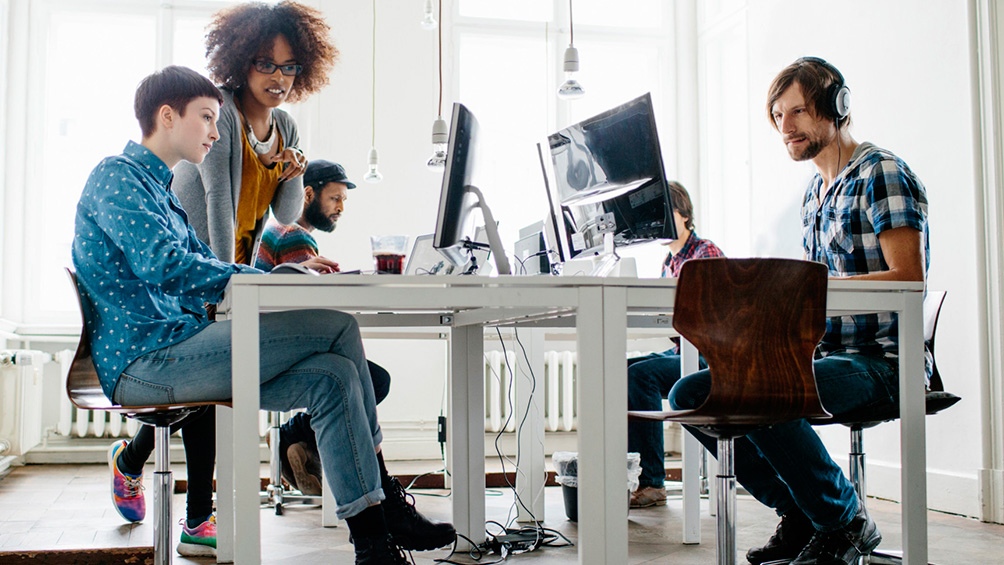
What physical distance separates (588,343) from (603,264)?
873 millimetres

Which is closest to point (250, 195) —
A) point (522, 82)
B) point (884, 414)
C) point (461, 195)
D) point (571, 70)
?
point (461, 195)

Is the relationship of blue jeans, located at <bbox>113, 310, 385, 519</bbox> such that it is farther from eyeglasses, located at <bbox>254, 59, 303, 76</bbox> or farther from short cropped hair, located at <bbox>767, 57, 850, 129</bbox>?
short cropped hair, located at <bbox>767, 57, 850, 129</bbox>

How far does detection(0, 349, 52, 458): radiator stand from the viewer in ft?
14.3

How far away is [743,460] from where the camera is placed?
230 cm

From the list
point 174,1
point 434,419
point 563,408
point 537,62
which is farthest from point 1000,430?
point 174,1

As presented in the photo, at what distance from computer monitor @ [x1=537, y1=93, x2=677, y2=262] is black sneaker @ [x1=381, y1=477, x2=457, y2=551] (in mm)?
817

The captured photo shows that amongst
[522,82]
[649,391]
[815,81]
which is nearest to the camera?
[815,81]

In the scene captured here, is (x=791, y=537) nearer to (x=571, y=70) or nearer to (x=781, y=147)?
(x=571, y=70)

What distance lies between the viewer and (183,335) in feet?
6.32

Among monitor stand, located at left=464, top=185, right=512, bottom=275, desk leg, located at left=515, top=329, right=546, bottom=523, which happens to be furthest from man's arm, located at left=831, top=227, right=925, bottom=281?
desk leg, located at left=515, top=329, right=546, bottom=523

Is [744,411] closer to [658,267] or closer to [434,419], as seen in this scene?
[434,419]

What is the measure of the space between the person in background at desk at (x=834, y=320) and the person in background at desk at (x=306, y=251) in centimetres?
141

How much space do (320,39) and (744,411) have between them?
1.87 m

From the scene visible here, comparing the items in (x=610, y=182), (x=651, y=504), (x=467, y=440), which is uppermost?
(x=610, y=182)
